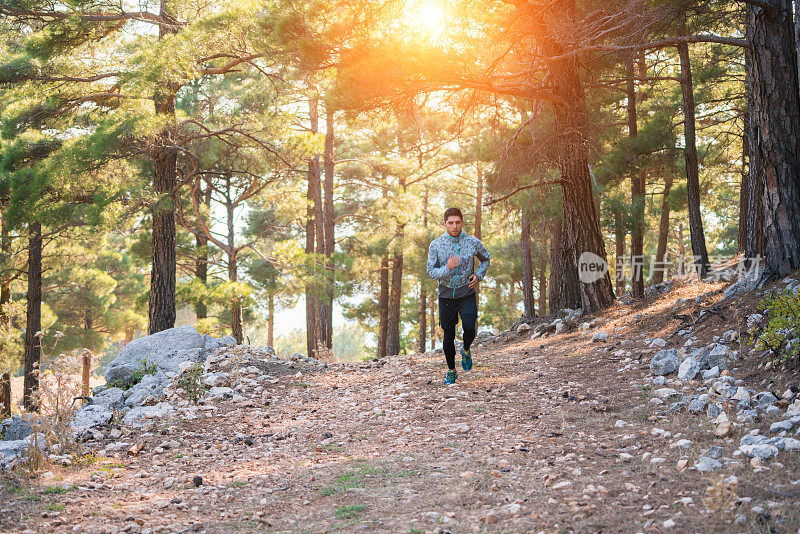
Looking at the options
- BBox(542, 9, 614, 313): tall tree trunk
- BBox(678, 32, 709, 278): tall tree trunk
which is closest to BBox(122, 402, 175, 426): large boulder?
BBox(542, 9, 614, 313): tall tree trunk

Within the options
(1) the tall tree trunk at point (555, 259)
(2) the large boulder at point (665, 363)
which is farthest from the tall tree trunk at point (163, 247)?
(2) the large boulder at point (665, 363)

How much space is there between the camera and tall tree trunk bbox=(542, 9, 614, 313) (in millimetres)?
10422

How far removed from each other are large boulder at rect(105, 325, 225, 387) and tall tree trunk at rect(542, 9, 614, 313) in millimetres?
6651

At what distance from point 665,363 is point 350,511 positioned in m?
3.99

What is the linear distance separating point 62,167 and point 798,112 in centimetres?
1268

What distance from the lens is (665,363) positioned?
6.01 metres

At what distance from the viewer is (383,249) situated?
22.9 m

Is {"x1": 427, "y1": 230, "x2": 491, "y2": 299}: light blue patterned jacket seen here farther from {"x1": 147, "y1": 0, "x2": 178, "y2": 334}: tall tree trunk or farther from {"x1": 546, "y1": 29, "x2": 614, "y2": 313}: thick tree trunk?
{"x1": 147, "y1": 0, "x2": 178, "y2": 334}: tall tree trunk

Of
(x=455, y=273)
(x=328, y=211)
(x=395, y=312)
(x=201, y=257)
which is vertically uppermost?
(x=328, y=211)

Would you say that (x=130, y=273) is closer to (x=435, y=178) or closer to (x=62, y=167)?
(x=435, y=178)

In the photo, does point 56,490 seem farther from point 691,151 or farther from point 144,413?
point 691,151

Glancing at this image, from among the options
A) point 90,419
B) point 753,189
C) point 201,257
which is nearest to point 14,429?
point 90,419

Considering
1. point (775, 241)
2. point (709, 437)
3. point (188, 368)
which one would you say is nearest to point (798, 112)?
point (775, 241)

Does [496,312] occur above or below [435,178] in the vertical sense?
below
